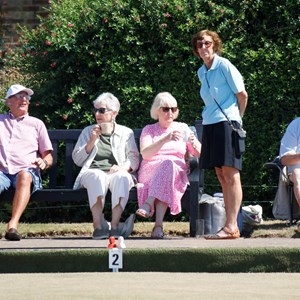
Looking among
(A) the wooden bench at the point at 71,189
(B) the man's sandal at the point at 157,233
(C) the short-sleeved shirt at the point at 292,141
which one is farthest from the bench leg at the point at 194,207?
(C) the short-sleeved shirt at the point at 292,141

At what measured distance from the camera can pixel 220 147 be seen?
8.73 meters

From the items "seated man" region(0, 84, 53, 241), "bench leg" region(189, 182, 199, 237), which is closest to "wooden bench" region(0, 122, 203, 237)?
"bench leg" region(189, 182, 199, 237)

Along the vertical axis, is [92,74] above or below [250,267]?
above

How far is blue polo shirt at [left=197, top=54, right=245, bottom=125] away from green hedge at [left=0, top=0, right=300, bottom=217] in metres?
2.01

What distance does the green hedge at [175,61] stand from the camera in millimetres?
10859

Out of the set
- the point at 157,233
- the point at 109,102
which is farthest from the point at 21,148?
the point at 157,233

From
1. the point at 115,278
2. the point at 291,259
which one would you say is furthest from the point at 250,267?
the point at 115,278

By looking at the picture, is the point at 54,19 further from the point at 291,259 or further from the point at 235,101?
the point at 291,259

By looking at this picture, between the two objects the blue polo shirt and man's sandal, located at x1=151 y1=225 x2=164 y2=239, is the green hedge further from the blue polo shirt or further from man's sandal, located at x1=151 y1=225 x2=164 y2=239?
the blue polo shirt

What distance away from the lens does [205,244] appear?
8.27 metres

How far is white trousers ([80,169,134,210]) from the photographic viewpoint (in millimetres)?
9266

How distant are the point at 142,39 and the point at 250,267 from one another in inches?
147

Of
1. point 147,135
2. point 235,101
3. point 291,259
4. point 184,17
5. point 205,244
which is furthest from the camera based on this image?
point 184,17

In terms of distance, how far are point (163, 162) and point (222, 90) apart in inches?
A: 35.2
